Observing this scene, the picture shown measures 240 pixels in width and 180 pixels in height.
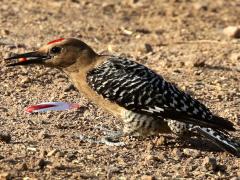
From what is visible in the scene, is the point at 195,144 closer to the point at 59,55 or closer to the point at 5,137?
the point at 59,55

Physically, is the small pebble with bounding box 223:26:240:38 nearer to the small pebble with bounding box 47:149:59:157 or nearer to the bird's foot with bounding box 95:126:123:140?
the bird's foot with bounding box 95:126:123:140

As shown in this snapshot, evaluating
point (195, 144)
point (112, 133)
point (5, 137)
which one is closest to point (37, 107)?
point (112, 133)

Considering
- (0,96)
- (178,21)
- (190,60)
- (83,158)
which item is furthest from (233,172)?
(178,21)

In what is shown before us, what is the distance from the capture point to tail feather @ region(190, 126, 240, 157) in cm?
818

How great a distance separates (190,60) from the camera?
1180 centimetres

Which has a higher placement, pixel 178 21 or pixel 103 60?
pixel 103 60

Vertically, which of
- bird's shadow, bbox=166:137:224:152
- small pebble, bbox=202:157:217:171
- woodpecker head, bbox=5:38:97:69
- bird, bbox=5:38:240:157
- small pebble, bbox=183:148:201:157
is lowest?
bird's shadow, bbox=166:137:224:152

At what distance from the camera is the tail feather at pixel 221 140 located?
8.18m

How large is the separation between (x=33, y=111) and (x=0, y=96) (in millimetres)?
632

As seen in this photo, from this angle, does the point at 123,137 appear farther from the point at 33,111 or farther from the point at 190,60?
the point at 190,60

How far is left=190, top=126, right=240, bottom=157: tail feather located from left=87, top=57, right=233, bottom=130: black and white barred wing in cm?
14

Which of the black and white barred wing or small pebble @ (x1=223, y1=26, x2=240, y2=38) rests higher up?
the black and white barred wing

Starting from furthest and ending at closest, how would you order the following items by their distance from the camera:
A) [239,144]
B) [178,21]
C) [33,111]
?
[178,21] → [33,111] → [239,144]

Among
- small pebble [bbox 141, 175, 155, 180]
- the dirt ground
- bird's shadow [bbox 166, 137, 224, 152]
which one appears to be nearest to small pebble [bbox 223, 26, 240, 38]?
the dirt ground
